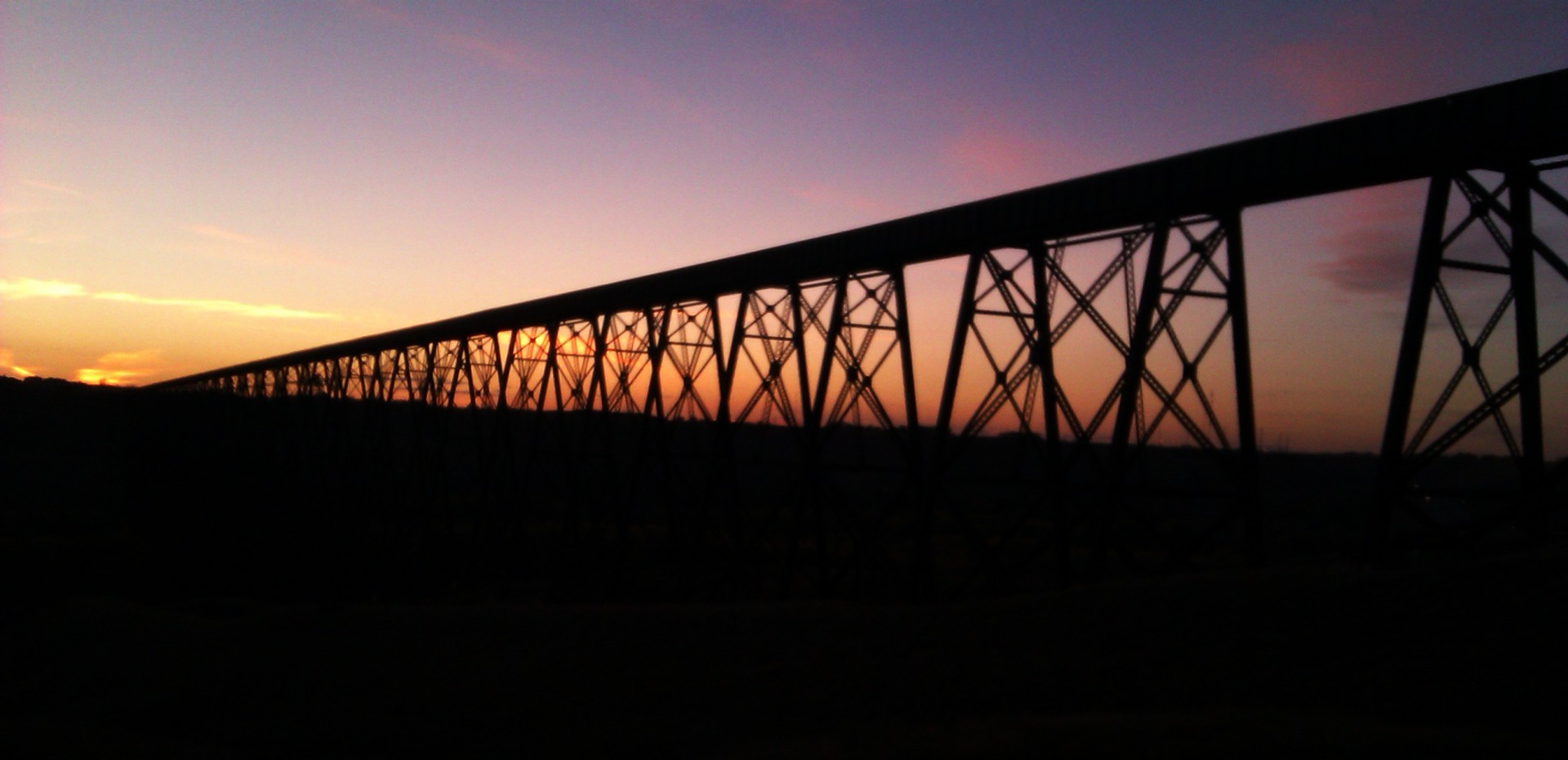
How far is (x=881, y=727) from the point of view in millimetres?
7242

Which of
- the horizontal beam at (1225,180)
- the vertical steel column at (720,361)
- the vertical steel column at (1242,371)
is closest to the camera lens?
the horizontal beam at (1225,180)

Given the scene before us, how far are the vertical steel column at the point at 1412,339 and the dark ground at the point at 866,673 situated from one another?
723mm

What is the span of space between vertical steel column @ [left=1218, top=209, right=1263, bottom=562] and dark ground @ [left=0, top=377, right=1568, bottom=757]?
710mm

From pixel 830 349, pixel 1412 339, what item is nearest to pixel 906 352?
pixel 830 349

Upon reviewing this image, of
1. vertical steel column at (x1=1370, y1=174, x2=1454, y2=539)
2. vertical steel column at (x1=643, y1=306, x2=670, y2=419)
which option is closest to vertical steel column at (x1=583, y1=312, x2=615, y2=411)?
vertical steel column at (x1=643, y1=306, x2=670, y2=419)

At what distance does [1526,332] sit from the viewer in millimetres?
7938

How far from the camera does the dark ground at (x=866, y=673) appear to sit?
5.86 meters

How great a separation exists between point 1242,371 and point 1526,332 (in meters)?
2.20

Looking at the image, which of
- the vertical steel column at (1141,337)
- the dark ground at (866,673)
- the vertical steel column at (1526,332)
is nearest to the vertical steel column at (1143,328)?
the vertical steel column at (1141,337)

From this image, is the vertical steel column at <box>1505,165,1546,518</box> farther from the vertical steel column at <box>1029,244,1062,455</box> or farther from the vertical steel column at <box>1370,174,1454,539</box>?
the vertical steel column at <box>1029,244,1062,455</box>

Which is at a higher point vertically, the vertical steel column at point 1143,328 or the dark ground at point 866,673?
the vertical steel column at point 1143,328

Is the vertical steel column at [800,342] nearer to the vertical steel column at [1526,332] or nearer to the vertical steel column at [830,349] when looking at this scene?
the vertical steel column at [830,349]

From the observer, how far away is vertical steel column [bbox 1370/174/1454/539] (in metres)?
8.00

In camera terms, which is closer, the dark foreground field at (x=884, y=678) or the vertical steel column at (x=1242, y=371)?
the dark foreground field at (x=884, y=678)
